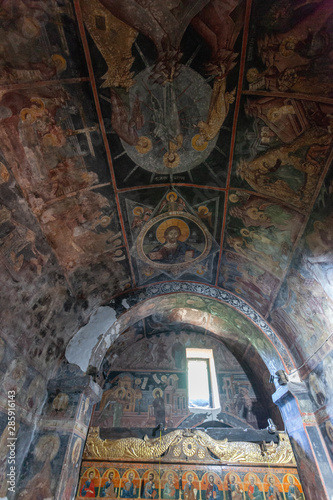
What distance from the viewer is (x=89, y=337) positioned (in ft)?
31.3

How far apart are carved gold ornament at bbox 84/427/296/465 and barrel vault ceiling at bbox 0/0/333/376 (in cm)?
291

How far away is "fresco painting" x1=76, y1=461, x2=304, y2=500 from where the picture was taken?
25.4 ft

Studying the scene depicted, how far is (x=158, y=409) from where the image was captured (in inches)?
427

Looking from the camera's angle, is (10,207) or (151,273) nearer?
(10,207)

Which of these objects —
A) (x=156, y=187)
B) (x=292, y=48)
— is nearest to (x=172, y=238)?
(x=156, y=187)

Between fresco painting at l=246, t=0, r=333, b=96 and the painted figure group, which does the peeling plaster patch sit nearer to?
the painted figure group

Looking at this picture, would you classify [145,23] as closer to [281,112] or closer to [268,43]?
[268,43]

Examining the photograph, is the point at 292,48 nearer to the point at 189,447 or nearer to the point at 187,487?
the point at 189,447

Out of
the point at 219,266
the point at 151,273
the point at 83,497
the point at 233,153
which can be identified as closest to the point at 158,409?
the point at 83,497

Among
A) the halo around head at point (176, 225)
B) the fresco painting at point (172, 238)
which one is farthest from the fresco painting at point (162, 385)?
the halo around head at point (176, 225)

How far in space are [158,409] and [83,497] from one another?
12.7 feet

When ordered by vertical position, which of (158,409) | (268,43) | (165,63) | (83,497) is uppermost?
(165,63)

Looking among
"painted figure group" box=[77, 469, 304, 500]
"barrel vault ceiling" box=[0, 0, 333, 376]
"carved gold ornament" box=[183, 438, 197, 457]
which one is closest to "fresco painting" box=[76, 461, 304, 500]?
"painted figure group" box=[77, 469, 304, 500]

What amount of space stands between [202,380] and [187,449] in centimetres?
370
